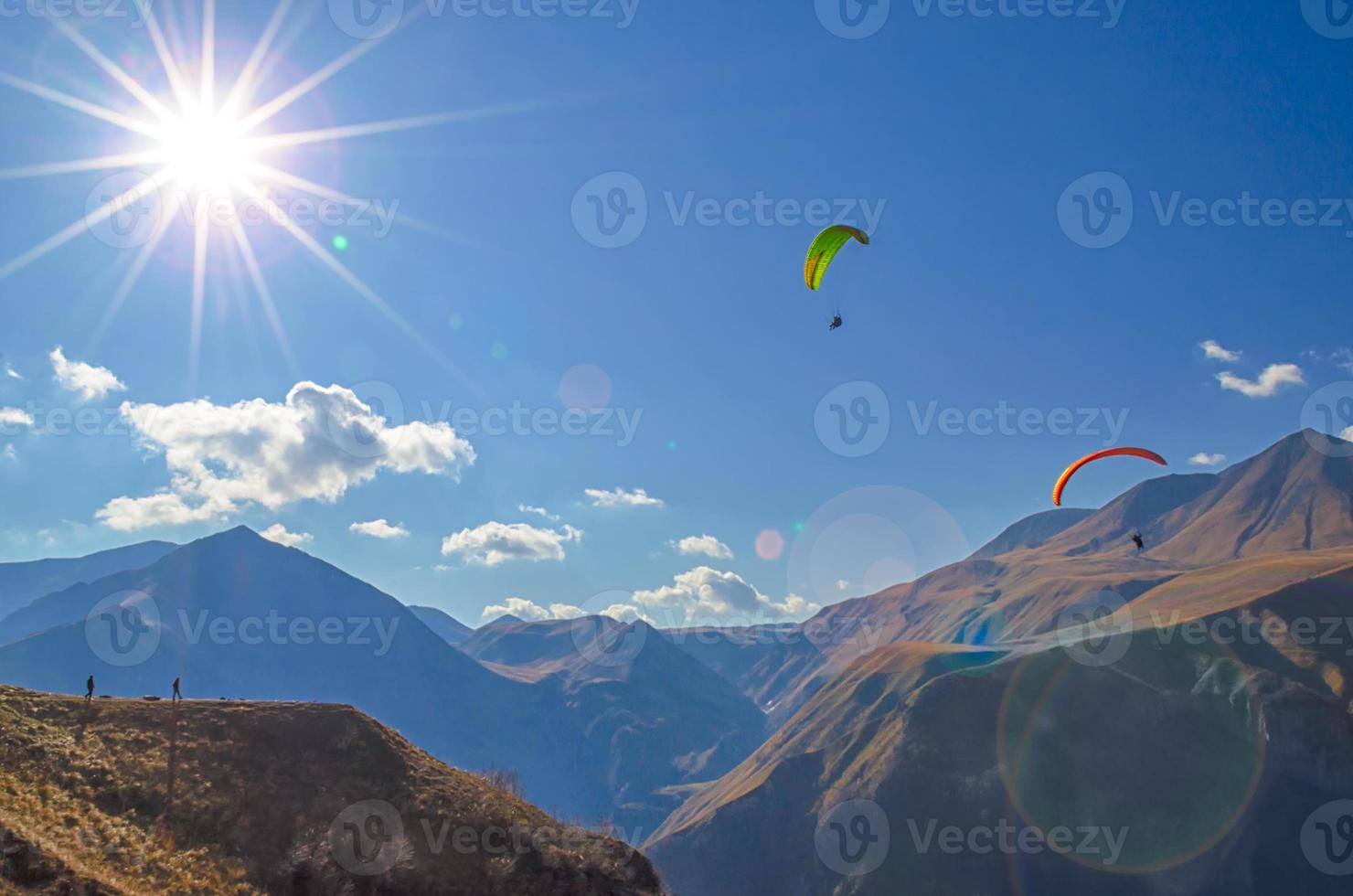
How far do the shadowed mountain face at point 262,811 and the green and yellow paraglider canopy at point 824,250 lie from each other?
3965 cm

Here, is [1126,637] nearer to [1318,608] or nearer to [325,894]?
[1318,608]

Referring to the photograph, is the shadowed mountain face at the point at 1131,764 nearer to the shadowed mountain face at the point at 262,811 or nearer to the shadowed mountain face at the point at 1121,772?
the shadowed mountain face at the point at 1121,772

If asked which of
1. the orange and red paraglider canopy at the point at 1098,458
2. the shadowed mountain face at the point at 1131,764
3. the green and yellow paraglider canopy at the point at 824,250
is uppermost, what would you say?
the green and yellow paraglider canopy at the point at 824,250

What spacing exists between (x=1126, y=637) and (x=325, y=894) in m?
185

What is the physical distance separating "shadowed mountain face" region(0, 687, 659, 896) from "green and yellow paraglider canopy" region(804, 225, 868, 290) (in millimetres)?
39651

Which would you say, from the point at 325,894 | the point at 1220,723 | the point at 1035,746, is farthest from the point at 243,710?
the point at 1220,723

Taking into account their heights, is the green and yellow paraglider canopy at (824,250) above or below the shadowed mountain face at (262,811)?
above

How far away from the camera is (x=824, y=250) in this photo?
50.6m

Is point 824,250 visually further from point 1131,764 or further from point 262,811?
point 1131,764

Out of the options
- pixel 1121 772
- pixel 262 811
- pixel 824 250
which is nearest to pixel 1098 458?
pixel 824 250

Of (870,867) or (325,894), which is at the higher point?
(325,894)

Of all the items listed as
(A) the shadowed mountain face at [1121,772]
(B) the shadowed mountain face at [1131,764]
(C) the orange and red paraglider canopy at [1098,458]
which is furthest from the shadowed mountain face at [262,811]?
(B) the shadowed mountain face at [1131,764]

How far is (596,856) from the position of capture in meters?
40.3

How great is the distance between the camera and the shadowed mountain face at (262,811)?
105 ft
